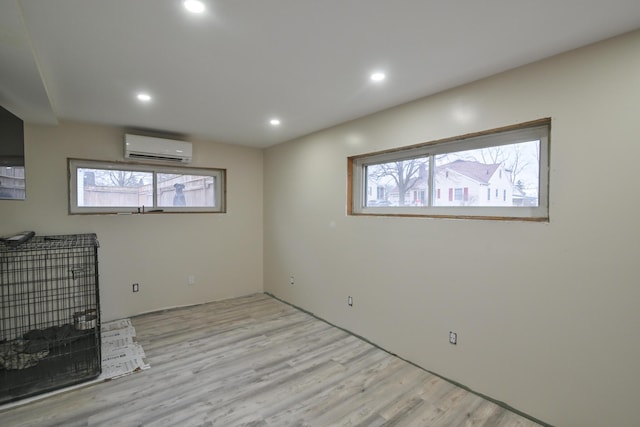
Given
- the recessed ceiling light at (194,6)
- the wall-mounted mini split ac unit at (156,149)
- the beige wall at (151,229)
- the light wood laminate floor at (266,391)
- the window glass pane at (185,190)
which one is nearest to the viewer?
the recessed ceiling light at (194,6)

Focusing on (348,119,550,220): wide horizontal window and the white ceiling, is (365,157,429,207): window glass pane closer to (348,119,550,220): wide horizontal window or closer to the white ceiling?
(348,119,550,220): wide horizontal window

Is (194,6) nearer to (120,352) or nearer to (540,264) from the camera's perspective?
(540,264)

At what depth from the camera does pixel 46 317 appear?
126 inches

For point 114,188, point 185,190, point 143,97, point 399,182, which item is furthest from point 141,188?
point 399,182

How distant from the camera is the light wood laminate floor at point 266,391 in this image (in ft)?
6.53

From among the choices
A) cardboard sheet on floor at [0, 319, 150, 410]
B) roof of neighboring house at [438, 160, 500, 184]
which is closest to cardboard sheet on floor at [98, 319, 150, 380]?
cardboard sheet on floor at [0, 319, 150, 410]

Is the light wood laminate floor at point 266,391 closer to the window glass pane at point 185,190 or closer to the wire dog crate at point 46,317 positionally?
the wire dog crate at point 46,317

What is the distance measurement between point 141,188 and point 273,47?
3.08m

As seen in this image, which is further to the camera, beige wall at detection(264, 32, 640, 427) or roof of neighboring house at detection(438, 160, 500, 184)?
roof of neighboring house at detection(438, 160, 500, 184)

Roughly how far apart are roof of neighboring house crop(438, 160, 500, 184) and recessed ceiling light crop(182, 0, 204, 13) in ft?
7.12

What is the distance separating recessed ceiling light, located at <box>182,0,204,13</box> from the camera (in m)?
1.40

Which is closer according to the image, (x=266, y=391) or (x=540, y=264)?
(x=540, y=264)

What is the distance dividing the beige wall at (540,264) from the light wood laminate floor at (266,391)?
0.85 ft

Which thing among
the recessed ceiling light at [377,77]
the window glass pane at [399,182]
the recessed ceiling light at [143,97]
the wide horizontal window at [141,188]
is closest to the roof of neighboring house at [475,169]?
the window glass pane at [399,182]
